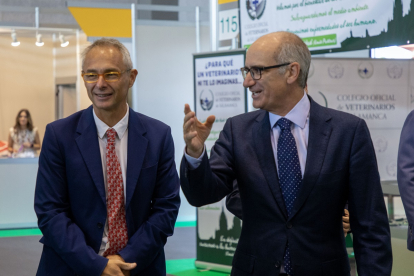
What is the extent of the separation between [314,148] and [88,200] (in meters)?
0.89

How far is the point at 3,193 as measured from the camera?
880 centimetres

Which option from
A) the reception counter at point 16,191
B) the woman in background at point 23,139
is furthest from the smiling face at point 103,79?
the woman in background at point 23,139

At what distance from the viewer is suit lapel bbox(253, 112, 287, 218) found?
1.98 metres

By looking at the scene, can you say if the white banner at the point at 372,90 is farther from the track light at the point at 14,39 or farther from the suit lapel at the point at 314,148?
the track light at the point at 14,39

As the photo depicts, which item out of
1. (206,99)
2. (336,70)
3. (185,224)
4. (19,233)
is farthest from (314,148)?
(19,233)

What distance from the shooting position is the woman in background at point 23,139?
30.1ft

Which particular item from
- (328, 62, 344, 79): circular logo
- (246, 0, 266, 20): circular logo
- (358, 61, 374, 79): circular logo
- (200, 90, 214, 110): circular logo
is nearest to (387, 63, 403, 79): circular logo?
(358, 61, 374, 79): circular logo

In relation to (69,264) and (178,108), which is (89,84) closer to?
(69,264)

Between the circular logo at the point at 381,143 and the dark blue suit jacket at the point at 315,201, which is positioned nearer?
the dark blue suit jacket at the point at 315,201

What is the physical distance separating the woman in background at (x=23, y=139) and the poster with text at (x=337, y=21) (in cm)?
512

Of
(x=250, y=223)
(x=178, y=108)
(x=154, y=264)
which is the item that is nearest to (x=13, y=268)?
(x=178, y=108)

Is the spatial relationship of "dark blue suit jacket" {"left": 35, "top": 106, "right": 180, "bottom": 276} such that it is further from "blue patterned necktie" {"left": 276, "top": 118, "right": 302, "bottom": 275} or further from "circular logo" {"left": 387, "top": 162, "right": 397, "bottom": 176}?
"circular logo" {"left": 387, "top": 162, "right": 397, "bottom": 176}

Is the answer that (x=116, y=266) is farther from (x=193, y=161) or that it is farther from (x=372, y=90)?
(x=372, y=90)

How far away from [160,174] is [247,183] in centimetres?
45
